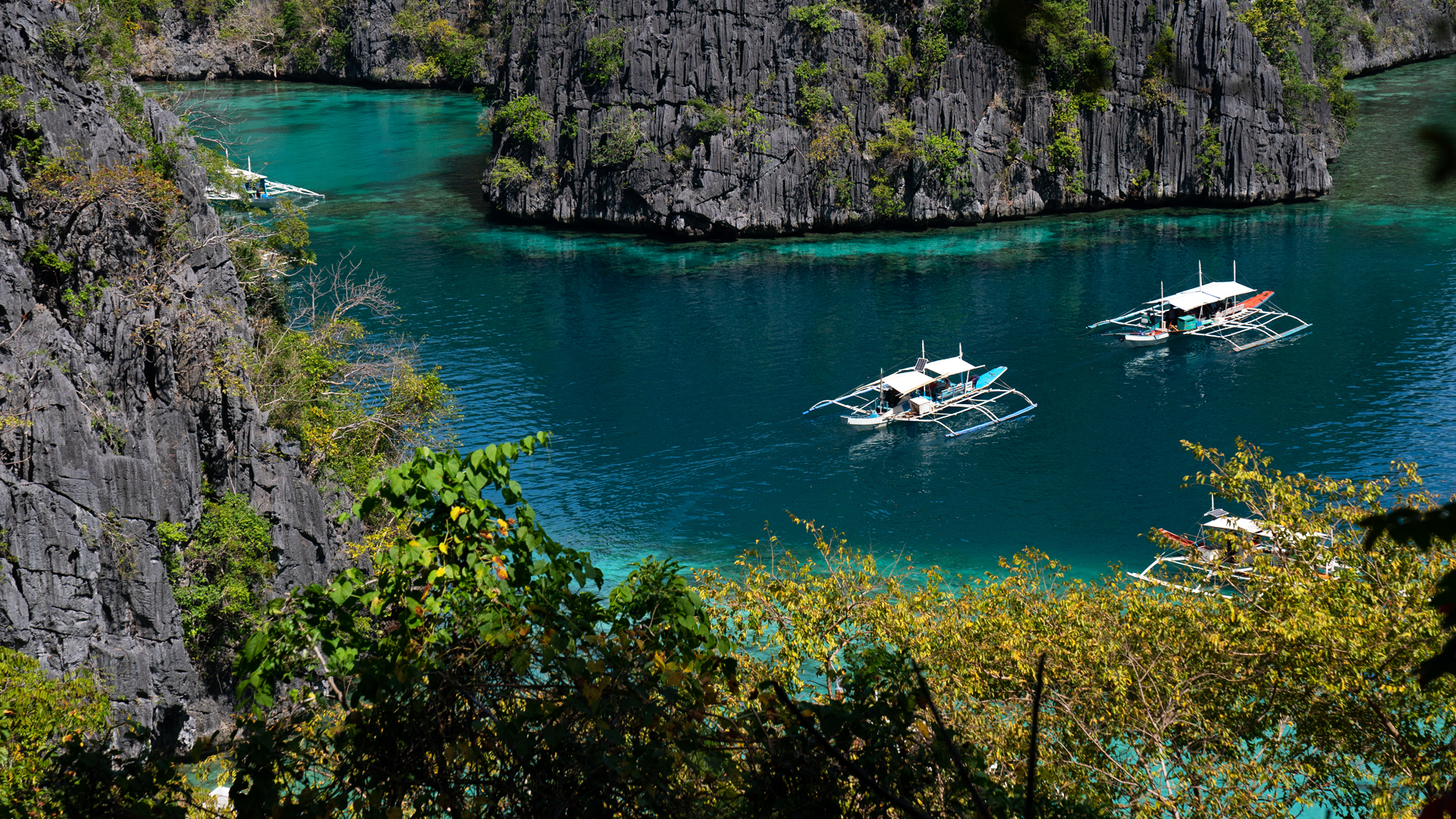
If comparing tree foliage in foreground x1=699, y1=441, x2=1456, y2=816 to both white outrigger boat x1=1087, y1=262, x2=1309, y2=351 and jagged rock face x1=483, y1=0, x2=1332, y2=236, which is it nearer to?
white outrigger boat x1=1087, y1=262, x2=1309, y2=351

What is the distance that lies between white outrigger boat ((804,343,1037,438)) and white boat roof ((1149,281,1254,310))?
15027mm

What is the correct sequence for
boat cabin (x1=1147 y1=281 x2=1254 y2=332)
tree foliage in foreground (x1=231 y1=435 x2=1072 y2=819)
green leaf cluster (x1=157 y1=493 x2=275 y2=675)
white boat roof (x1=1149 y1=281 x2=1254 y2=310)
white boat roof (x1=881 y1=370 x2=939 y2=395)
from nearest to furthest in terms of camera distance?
1. tree foliage in foreground (x1=231 y1=435 x2=1072 y2=819)
2. green leaf cluster (x1=157 y1=493 x2=275 y2=675)
3. white boat roof (x1=881 y1=370 x2=939 y2=395)
4. white boat roof (x1=1149 y1=281 x2=1254 y2=310)
5. boat cabin (x1=1147 y1=281 x2=1254 y2=332)

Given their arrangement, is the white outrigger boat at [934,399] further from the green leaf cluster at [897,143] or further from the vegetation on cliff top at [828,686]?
the green leaf cluster at [897,143]

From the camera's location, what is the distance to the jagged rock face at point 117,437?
1160 inches

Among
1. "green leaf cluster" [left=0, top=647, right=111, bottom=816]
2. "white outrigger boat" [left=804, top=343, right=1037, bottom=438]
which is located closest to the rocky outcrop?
"white outrigger boat" [left=804, top=343, right=1037, bottom=438]

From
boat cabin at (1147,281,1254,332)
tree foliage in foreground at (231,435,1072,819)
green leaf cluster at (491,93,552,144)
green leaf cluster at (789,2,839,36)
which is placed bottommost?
boat cabin at (1147,281,1254,332)

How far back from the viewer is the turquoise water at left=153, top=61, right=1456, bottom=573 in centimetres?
5003

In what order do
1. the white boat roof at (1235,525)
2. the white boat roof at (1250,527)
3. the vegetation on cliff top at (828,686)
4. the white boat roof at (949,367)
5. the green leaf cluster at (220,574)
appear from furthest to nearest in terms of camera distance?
the white boat roof at (949,367) → the white boat roof at (1235,525) → the green leaf cluster at (220,574) → the white boat roof at (1250,527) → the vegetation on cliff top at (828,686)

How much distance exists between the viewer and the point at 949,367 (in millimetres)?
60406

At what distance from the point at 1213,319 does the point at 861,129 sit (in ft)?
122

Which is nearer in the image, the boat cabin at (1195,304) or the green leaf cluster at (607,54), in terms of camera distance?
the boat cabin at (1195,304)

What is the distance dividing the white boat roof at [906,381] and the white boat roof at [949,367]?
0.47 m

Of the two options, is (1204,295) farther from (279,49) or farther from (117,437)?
(279,49)

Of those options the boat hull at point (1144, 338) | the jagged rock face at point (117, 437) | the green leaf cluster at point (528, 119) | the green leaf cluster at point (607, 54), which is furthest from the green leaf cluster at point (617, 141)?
the jagged rock face at point (117, 437)
